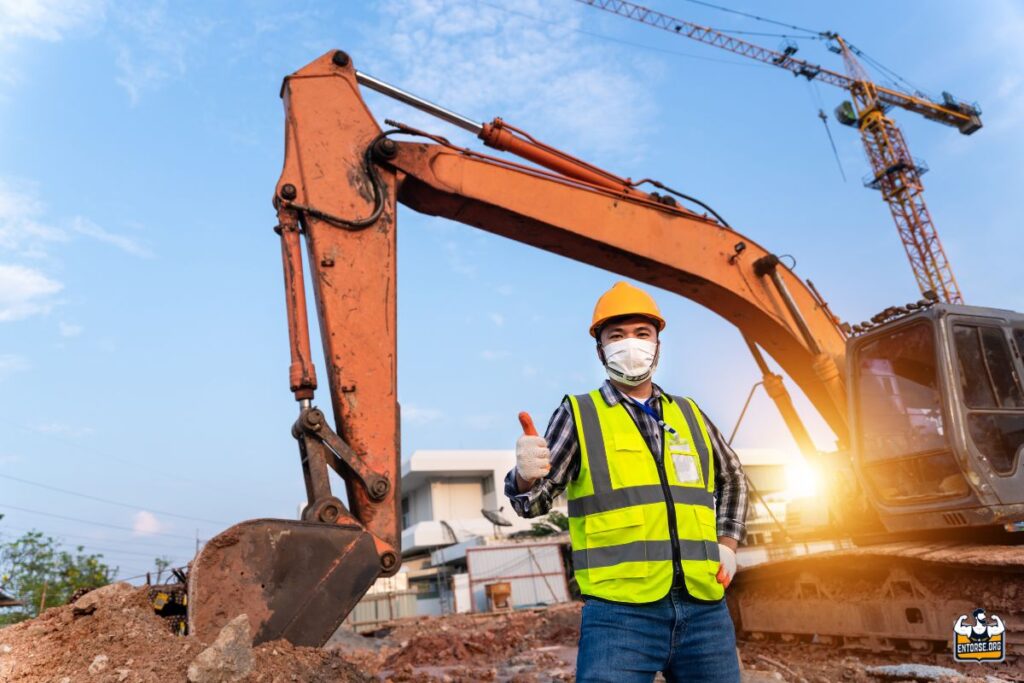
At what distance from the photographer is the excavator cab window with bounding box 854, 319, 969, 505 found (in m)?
6.36

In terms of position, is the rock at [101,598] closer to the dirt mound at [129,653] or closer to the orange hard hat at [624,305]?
the dirt mound at [129,653]

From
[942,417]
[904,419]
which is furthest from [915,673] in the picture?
[904,419]

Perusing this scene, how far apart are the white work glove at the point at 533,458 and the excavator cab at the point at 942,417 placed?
4.97 m

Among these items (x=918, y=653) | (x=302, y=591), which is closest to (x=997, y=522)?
(x=918, y=653)

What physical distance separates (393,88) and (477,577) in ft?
74.6

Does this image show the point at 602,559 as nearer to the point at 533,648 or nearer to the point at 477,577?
the point at 533,648

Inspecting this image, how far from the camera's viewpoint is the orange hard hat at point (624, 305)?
2855mm

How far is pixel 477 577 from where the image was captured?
2656 cm

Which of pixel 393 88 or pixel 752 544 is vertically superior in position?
pixel 393 88

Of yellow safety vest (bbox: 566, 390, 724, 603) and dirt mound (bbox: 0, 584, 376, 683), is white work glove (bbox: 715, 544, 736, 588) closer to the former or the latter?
yellow safety vest (bbox: 566, 390, 724, 603)

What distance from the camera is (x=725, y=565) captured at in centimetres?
268

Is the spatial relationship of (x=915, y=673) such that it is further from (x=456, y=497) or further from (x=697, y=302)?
(x=456, y=497)

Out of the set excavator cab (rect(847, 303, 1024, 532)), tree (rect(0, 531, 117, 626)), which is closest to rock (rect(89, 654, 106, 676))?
excavator cab (rect(847, 303, 1024, 532))

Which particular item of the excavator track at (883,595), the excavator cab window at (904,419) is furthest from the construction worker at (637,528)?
the excavator cab window at (904,419)
